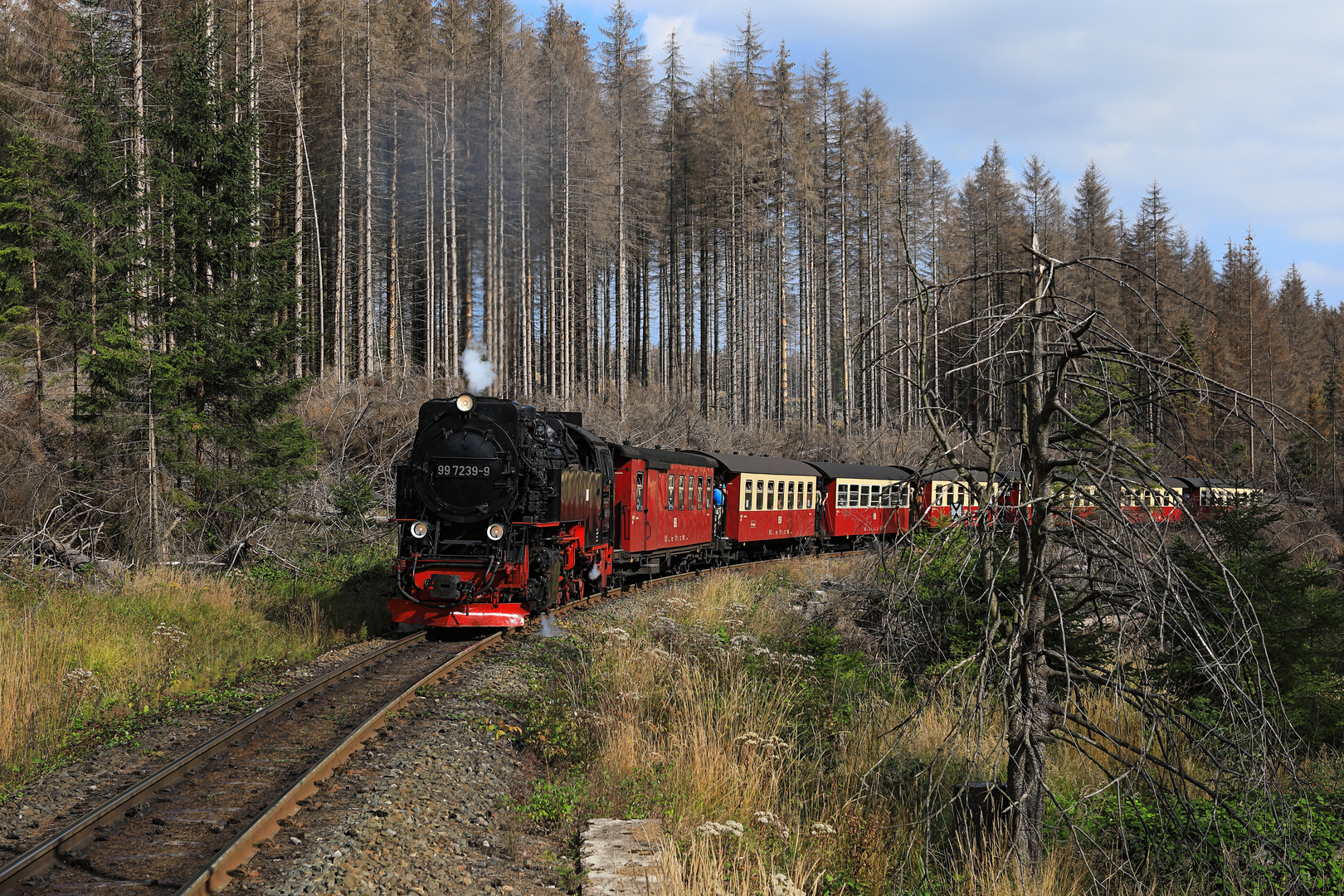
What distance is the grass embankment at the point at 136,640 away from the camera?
7363mm

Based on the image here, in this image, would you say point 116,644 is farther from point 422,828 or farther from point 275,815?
point 422,828

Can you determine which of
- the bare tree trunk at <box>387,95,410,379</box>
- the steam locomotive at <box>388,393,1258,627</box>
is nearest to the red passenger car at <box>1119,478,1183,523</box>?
the steam locomotive at <box>388,393,1258,627</box>

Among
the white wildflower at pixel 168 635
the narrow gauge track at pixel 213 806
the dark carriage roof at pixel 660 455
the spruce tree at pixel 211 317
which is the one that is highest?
the spruce tree at pixel 211 317

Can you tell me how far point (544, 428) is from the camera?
1334cm

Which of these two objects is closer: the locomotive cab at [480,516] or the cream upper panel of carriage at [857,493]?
the locomotive cab at [480,516]

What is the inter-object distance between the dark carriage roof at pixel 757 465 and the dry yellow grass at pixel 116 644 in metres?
10.8

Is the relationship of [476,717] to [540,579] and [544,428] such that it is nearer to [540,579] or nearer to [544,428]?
[540,579]

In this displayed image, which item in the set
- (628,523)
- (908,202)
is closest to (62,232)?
(628,523)

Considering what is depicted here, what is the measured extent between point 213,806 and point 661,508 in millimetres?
12499

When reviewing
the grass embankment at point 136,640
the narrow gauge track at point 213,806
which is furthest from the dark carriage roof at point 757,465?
the narrow gauge track at point 213,806

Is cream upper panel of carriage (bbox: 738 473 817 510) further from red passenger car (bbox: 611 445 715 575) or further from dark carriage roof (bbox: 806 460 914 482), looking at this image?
red passenger car (bbox: 611 445 715 575)

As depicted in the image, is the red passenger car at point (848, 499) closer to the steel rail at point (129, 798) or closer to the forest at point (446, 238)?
the forest at point (446, 238)

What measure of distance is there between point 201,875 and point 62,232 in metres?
12.9

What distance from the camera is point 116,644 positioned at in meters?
9.27
